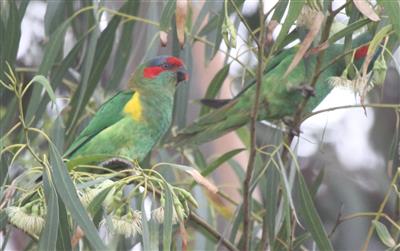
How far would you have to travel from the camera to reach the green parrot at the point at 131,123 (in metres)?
2.58

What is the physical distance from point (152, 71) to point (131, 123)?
252 mm

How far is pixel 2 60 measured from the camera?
2.34m

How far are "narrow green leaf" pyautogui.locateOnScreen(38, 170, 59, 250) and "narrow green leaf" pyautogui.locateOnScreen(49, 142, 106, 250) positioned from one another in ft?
0.06

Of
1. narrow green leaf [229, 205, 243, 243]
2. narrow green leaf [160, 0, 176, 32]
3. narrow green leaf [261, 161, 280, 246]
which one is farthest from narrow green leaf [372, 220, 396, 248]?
narrow green leaf [160, 0, 176, 32]

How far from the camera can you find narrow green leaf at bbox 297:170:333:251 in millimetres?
1939

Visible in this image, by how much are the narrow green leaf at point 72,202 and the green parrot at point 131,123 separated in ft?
2.92

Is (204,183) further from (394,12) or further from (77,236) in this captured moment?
(394,12)

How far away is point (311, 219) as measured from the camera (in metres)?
1.97

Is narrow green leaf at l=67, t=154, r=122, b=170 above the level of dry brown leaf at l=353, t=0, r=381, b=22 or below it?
below

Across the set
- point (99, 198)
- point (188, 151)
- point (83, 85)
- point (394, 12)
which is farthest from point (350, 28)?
point (188, 151)

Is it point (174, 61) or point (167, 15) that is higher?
point (167, 15)

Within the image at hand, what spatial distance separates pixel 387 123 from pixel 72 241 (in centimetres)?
290

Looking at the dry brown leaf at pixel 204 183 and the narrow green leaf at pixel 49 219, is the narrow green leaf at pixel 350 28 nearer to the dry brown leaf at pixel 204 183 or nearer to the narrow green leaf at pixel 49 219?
the dry brown leaf at pixel 204 183

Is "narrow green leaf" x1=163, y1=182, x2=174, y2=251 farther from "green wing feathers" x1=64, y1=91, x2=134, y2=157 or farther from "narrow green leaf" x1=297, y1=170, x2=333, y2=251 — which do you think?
"green wing feathers" x1=64, y1=91, x2=134, y2=157
